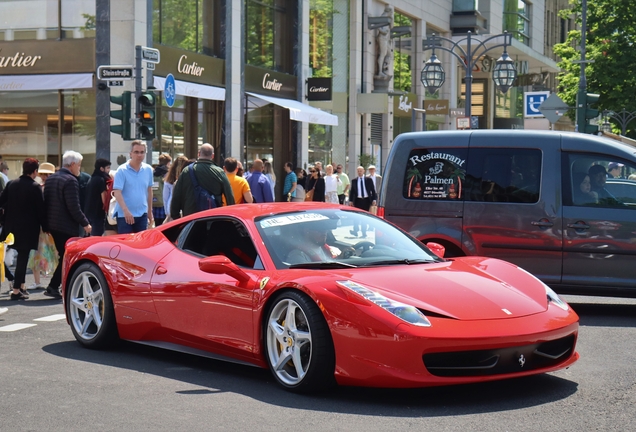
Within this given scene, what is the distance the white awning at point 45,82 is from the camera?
23.1 meters

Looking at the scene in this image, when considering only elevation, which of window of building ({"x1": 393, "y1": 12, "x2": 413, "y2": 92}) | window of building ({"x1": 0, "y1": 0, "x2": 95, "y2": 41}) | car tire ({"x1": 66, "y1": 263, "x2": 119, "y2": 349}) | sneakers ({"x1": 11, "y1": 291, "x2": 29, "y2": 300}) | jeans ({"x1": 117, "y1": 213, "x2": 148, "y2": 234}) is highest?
window of building ({"x1": 393, "y1": 12, "x2": 413, "y2": 92})

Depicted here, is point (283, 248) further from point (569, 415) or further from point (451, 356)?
point (569, 415)

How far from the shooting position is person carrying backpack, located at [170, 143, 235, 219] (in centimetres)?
1172

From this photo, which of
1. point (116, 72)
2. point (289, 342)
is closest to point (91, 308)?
point (289, 342)

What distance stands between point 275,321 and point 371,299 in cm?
75

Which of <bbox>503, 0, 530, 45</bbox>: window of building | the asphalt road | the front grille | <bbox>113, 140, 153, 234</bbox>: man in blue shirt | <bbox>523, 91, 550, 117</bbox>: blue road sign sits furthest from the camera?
<bbox>503, 0, 530, 45</bbox>: window of building

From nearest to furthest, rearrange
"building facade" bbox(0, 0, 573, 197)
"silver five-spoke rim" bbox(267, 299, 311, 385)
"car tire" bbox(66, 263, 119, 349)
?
1. "silver five-spoke rim" bbox(267, 299, 311, 385)
2. "car tire" bbox(66, 263, 119, 349)
3. "building facade" bbox(0, 0, 573, 197)

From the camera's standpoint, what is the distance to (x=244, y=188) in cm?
1399

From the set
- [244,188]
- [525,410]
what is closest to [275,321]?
[525,410]

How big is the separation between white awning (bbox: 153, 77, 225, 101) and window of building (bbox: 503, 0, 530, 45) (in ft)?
105

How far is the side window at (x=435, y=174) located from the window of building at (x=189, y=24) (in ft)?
48.2

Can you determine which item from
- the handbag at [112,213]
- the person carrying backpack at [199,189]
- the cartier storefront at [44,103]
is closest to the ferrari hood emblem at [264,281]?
the person carrying backpack at [199,189]

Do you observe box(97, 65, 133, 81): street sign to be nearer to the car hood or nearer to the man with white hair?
the man with white hair

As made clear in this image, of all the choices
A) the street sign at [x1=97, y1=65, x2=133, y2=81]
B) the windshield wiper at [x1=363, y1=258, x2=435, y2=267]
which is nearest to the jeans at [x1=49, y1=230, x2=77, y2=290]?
the street sign at [x1=97, y1=65, x2=133, y2=81]
